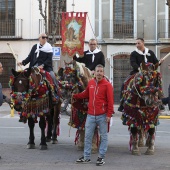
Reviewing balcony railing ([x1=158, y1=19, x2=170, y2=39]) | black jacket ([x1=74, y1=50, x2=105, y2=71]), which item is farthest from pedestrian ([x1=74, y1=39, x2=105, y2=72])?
balcony railing ([x1=158, y1=19, x2=170, y2=39])

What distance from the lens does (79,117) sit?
11.3m

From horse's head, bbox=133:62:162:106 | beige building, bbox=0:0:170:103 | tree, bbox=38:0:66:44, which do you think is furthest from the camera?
beige building, bbox=0:0:170:103

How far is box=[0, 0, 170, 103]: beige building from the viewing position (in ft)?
105

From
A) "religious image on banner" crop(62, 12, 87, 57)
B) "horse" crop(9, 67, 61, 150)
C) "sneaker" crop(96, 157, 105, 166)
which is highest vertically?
"religious image on banner" crop(62, 12, 87, 57)

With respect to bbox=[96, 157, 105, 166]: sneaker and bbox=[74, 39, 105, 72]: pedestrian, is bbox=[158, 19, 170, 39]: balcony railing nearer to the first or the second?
bbox=[74, 39, 105, 72]: pedestrian

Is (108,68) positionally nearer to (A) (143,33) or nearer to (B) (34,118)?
(A) (143,33)

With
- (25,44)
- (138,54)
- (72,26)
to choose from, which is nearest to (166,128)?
(72,26)

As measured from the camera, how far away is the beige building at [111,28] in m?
32.2

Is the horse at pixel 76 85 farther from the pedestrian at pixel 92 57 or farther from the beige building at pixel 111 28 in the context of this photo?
the beige building at pixel 111 28

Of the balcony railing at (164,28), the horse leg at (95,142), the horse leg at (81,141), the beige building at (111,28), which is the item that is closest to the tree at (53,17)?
the beige building at (111,28)

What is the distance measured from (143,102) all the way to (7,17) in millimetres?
22926

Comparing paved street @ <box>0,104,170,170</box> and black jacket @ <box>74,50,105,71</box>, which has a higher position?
black jacket @ <box>74,50,105,71</box>

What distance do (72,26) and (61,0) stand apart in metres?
10.4

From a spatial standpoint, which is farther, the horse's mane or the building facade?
the building facade
